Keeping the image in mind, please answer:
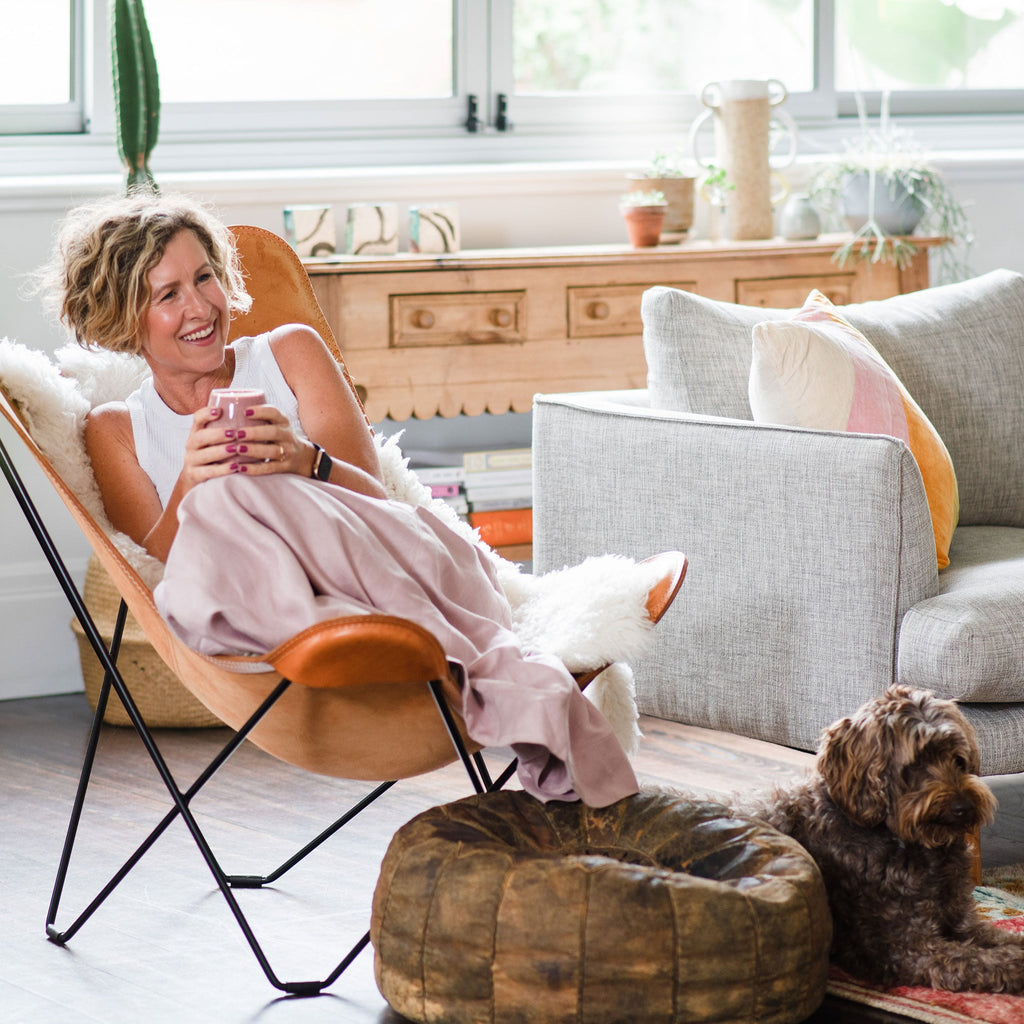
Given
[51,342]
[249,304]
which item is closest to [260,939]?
[249,304]

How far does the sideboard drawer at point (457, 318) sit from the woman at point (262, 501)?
42.8 inches

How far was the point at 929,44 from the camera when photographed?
15.5 ft

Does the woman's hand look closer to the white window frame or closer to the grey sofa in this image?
the grey sofa

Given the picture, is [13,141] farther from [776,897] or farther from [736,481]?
[776,897]

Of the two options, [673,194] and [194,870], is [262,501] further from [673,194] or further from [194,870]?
[673,194]

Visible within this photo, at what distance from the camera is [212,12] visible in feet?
12.6

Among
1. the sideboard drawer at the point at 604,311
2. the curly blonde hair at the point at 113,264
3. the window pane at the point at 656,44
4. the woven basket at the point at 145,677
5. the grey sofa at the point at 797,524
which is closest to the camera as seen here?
the curly blonde hair at the point at 113,264

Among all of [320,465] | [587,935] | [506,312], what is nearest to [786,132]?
[506,312]

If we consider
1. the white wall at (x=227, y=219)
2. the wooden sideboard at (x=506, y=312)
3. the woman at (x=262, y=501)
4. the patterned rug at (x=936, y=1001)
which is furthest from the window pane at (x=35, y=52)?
the patterned rug at (x=936, y=1001)

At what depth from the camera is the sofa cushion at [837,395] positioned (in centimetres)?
260

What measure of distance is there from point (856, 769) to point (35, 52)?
2660mm

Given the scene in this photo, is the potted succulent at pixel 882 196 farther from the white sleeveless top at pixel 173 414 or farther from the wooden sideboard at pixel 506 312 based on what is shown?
the white sleeveless top at pixel 173 414

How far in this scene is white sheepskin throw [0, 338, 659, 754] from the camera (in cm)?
205

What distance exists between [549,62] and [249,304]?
80.5 inches
